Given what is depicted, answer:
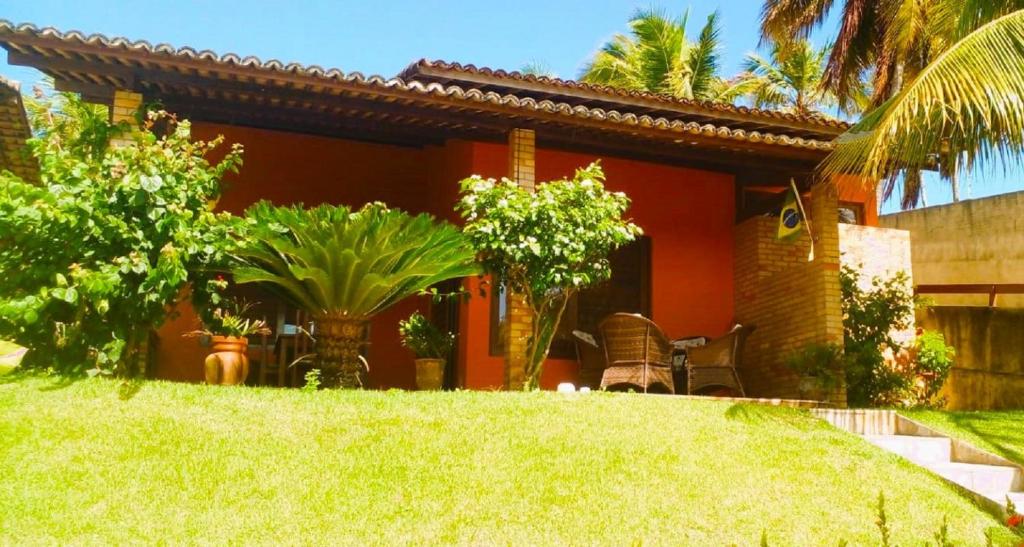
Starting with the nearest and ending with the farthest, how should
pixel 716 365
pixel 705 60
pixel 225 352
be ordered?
1. pixel 225 352
2. pixel 716 365
3. pixel 705 60

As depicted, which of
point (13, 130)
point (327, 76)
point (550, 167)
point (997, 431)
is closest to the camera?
point (327, 76)

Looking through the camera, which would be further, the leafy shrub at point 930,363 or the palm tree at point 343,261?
the leafy shrub at point 930,363

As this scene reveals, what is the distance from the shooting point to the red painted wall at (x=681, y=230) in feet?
40.7

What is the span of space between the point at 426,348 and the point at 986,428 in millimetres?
5969

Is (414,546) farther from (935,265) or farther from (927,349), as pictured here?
(935,265)

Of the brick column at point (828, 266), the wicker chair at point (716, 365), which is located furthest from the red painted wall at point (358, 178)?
the brick column at point (828, 266)

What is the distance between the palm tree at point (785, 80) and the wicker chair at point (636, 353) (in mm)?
17124

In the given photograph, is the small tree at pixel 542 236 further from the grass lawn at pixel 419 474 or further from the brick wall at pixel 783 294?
the brick wall at pixel 783 294

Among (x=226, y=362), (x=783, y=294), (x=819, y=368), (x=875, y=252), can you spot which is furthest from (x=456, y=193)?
(x=875, y=252)

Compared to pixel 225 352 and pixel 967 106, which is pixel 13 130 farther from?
pixel 967 106

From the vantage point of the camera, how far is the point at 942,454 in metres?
8.75

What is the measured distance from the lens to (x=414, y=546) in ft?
17.6

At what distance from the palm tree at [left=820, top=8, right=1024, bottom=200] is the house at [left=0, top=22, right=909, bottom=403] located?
1.99 metres

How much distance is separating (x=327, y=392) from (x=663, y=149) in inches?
202
